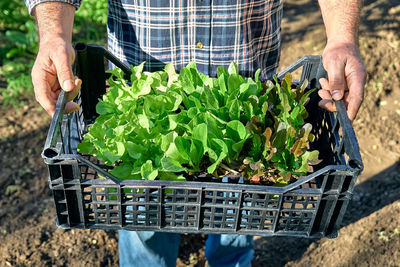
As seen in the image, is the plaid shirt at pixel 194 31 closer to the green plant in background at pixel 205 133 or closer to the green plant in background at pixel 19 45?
the green plant in background at pixel 205 133

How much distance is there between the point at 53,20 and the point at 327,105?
36.9 inches

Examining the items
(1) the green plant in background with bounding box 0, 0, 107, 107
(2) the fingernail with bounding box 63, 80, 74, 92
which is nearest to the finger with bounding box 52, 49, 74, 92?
(2) the fingernail with bounding box 63, 80, 74, 92

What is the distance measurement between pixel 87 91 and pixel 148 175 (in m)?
0.59

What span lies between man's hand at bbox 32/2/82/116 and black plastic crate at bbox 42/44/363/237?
0.07 meters

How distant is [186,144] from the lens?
1345 mm

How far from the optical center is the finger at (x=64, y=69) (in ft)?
4.61

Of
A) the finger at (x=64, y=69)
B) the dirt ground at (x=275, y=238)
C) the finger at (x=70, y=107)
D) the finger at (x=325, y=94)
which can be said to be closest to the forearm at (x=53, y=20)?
the finger at (x=64, y=69)

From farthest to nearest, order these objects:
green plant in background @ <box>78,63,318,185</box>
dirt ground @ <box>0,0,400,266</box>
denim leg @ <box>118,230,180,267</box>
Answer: dirt ground @ <box>0,0,400,266</box>
denim leg @ <box>118,230,180,267</box>
green plant in background @ <box>78,63,318,185</box>

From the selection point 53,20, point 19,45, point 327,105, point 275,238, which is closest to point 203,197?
point 327,105

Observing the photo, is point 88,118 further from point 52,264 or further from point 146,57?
point 52,264

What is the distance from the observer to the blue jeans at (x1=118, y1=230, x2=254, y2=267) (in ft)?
6.66

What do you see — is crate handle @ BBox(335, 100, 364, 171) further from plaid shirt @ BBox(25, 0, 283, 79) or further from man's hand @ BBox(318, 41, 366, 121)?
plaid shirt @ BBox(25, 0, 283, 79)

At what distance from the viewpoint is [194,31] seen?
5.90 ft

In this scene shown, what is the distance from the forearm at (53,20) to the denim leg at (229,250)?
1.16 meters
